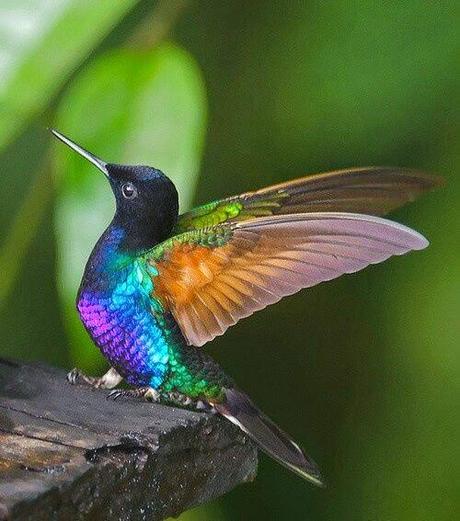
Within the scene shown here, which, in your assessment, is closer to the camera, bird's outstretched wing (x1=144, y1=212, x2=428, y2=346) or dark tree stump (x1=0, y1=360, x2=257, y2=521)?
dark tree stump (x1=0, y1=360, x2=257, y2=521)

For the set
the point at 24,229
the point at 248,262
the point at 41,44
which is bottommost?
the point at 24,229

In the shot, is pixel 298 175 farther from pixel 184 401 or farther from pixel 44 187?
pixel 184 401

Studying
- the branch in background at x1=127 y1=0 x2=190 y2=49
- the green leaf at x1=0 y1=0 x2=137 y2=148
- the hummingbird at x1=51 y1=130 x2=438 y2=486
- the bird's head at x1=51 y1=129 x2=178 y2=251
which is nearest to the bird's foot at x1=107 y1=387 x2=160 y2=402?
the hummingbird at x1=51 y1=130 x2=438 y2=486

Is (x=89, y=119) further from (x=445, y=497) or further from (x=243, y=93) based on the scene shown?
(x=445, y=497)

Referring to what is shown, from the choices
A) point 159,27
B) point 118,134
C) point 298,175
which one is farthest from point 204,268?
point 298,175

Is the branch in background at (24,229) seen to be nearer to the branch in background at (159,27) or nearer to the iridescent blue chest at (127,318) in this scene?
the branch in background at (159,27)

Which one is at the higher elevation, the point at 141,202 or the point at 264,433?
the point at 141,202

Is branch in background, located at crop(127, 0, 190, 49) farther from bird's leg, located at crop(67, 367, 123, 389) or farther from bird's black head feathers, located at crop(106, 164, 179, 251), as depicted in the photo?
bird's leg, located at crop(67, 367, 123, 389)
